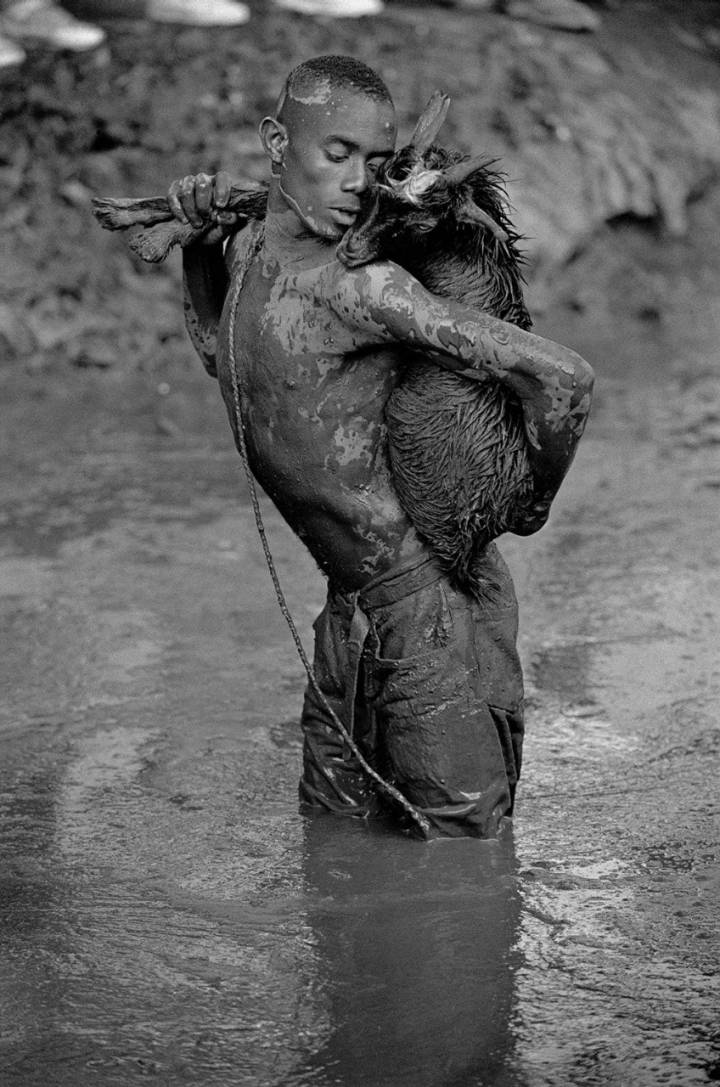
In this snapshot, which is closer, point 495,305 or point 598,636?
point 495,305

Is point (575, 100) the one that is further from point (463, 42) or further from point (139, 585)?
point (139, 585)

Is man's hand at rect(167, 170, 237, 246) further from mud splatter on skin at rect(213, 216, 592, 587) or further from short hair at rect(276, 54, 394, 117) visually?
short hair at rect(276, 54, 394, 117)

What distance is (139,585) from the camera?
5.68 meters

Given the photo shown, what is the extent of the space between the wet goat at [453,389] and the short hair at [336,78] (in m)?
0.13

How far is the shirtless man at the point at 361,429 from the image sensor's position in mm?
3414

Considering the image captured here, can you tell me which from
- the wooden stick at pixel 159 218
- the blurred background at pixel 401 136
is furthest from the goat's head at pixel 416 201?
the blurred background at pixel 401 136

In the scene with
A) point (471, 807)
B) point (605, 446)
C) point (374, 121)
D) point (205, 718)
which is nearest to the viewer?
point (374, 121)

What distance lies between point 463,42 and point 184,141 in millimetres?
2157

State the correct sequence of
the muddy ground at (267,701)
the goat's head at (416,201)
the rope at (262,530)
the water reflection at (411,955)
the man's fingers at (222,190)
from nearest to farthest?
the water reflection at (411,955)
the muddy ground at (267,701)
the goat's head at (416,201)
the rope at (262,530)
the man's fingers at (222,190)

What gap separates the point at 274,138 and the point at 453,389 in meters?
0.65

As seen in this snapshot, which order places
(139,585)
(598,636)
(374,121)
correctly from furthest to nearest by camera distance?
(139,585), (598,636), (374,121)

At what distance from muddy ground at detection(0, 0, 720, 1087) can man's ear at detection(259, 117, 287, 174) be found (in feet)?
4.99

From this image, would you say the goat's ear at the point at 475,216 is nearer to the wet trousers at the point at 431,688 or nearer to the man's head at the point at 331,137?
the man's head at the point at 331,137

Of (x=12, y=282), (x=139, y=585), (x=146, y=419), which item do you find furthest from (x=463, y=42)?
(x=139, y=585)
